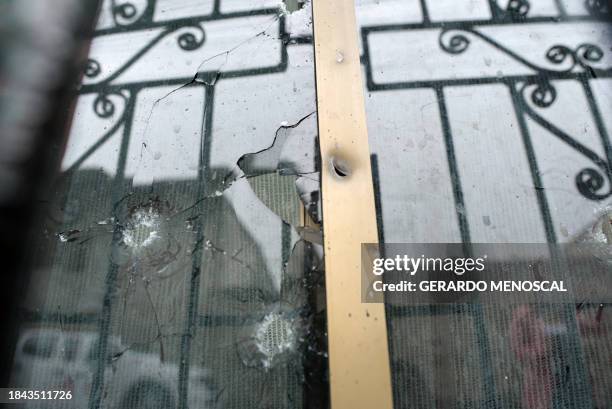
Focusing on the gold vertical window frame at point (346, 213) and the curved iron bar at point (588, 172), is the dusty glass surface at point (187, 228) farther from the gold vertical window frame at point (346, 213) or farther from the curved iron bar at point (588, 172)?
the curved iron bar at point (588, 172)

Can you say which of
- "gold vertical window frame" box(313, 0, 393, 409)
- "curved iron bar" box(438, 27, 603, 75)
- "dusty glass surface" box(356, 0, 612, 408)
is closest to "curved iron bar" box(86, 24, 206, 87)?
"gold vertical window frame" box(313, 0, 393, 409)

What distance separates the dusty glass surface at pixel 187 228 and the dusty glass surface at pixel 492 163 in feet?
0.94

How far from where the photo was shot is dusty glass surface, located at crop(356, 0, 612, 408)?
45.6 inches

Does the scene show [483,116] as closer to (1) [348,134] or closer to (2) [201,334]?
(1) [348,134]

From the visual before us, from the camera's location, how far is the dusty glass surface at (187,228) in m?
1.20

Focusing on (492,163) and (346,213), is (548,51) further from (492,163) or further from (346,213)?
(346,213)

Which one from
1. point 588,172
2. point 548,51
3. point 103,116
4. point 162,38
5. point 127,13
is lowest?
point 588,172

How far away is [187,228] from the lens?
4.43 feet

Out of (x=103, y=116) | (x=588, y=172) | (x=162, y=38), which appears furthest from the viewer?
(x=162, y=38)

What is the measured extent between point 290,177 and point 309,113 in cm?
28

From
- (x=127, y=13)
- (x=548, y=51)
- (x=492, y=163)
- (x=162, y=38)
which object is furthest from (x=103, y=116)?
(x=548, y=51)

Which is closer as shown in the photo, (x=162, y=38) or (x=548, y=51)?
(x=548, y=51)

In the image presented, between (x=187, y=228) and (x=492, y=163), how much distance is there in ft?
3.57

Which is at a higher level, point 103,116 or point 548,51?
point 548,51
